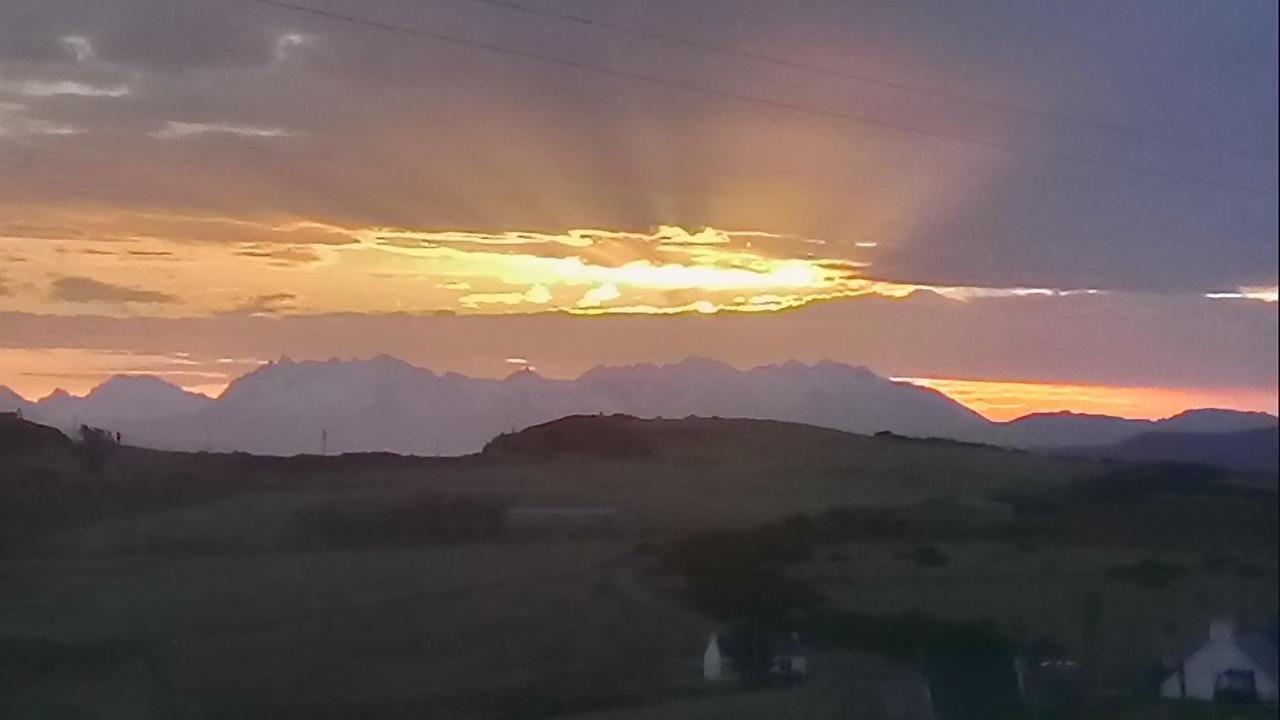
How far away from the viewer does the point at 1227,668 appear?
6.62m

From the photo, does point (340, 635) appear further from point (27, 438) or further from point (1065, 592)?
point (1065, 592)

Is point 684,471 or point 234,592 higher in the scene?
point 684,471

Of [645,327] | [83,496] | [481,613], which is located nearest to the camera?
[83,496]

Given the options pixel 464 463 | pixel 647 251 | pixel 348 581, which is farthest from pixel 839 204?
pixel 348 581

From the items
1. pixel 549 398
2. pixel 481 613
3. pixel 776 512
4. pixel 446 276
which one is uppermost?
pixel 446 276

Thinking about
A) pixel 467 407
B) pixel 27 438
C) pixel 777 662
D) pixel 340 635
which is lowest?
pixel 777 662

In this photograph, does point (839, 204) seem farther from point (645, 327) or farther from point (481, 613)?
point (481, 613)

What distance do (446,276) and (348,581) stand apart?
3.81ft

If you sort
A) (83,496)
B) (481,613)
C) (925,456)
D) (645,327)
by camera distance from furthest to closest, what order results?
(925,456), (645,327), (481,613), (83,496)

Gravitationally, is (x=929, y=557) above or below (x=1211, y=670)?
above

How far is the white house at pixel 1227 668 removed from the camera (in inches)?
255

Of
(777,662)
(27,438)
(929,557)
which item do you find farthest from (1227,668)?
(27,438)

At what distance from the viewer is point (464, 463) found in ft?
18.0

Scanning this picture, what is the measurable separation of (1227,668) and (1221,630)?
167mm
